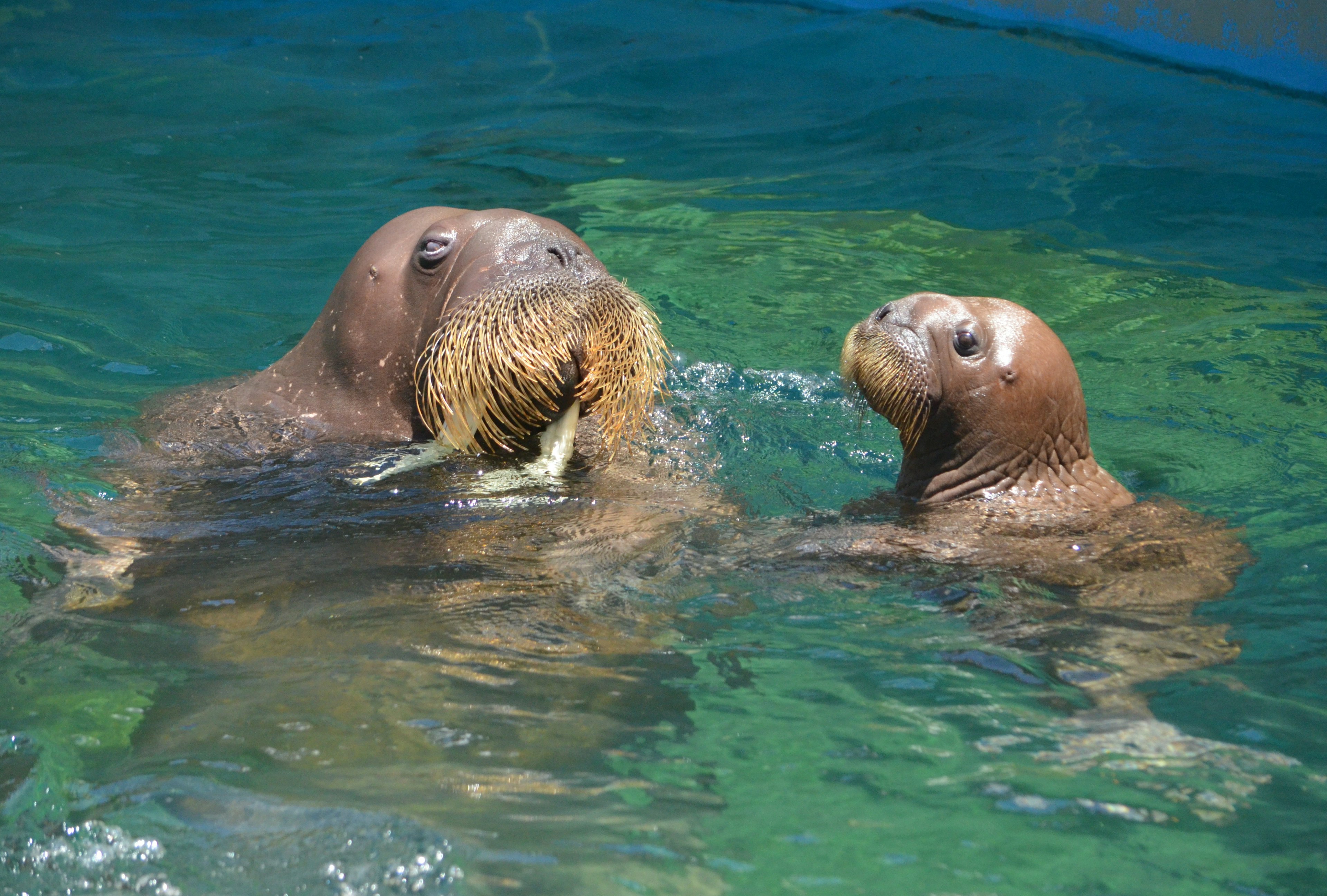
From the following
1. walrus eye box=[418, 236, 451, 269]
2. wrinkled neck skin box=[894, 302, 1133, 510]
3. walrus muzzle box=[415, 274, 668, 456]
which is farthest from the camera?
wrinkled neck skin box=[894, 302, 1133, 510]

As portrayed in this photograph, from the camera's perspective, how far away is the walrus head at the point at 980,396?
5.71m

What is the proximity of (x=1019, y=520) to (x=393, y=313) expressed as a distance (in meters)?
2.70

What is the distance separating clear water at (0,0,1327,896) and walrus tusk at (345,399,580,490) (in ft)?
0.32

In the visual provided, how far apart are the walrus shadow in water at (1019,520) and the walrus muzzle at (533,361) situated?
91 centimetres

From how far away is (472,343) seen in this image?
4.73m

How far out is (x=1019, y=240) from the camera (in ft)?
32.0

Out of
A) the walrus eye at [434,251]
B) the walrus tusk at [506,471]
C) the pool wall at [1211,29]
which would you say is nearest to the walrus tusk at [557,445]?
the walrus tusk at [506,471]

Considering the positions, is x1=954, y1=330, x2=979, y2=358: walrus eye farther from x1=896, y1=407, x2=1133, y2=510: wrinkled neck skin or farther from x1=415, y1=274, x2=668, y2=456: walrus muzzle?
x1=415, y1=274, x2=668, y2=456: walrus muzzle

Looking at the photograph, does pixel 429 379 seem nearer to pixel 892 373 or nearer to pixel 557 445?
pixel 557 445

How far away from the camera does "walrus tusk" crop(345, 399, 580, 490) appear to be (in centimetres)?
512

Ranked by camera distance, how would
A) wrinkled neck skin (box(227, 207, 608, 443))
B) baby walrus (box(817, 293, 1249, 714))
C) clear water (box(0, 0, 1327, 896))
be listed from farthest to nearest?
wrinkled neck skin (box(227, 207, 608, 443))
baby walrus (box(817, 293, 1249, 714))
clear water (box(0, 0, 1327, 896))

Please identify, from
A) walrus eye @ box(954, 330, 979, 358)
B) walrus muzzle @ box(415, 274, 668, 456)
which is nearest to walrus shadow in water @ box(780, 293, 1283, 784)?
walrus eye @ box(954, 330, 979, 358)

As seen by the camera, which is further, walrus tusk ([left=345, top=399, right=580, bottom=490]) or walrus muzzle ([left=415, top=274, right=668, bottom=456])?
walrus tusk ([left=345, top=399, right=580, bottom=490])

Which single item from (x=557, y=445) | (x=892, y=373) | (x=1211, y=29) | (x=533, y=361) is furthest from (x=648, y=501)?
(x=1211, y=29)
